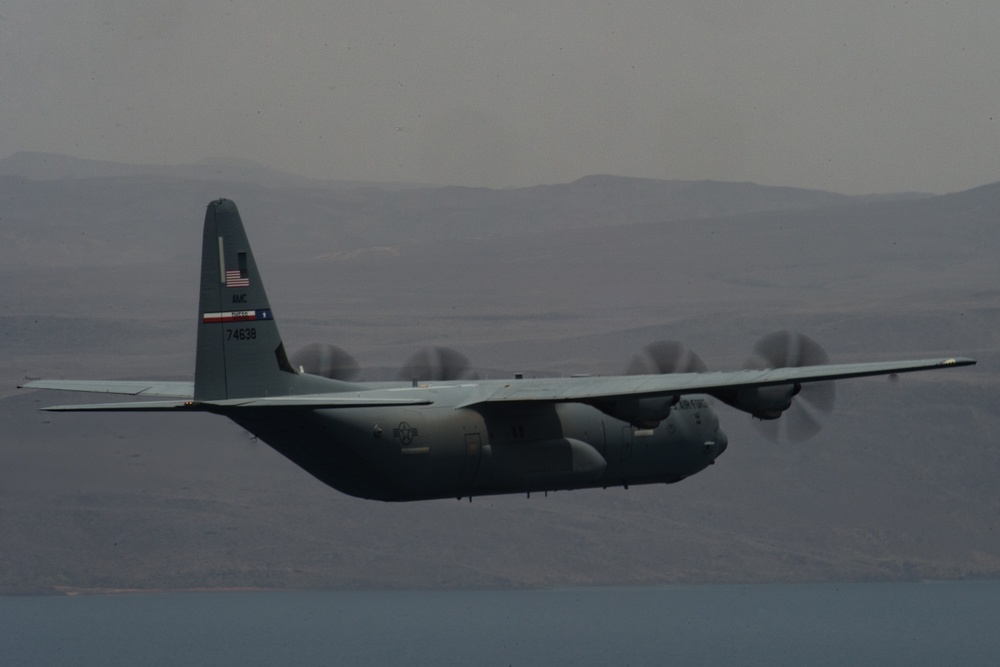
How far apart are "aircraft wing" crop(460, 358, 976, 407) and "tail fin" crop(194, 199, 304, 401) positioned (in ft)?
21.7

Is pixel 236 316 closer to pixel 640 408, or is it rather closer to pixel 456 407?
pixel 456 407

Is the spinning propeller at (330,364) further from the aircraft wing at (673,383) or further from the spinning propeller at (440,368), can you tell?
the aircraft wing at (673,383)

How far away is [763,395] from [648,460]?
4.58 m

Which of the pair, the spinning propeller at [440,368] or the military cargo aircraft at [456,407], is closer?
the military cargo aircraft at [456,407]

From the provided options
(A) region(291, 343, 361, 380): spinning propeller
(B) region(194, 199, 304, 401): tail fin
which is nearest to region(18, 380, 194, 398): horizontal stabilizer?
(A) region(291, 343, 361, 380): spinning propeller

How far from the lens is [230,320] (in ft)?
128

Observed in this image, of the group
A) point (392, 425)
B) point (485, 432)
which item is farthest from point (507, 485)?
point (392, 425)

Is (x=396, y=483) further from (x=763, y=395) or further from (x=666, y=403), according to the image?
(x=763, y=395)

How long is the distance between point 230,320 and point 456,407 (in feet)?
24.5

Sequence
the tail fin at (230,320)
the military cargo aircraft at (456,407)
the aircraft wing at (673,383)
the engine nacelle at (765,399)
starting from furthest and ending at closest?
the engine nacelle at (765,399) → the aircraft wing at (673,383) → the military cargo aircraft at (456,407) → the tail fin at (230,320)

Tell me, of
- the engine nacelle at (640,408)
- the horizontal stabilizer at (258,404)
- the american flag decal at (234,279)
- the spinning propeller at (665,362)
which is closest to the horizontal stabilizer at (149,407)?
the horizontal stabilizer at (258,404)

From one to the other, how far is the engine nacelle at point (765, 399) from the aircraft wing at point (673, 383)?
1.83 m

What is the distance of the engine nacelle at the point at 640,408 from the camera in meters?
42.5

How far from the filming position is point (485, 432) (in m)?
42.0
